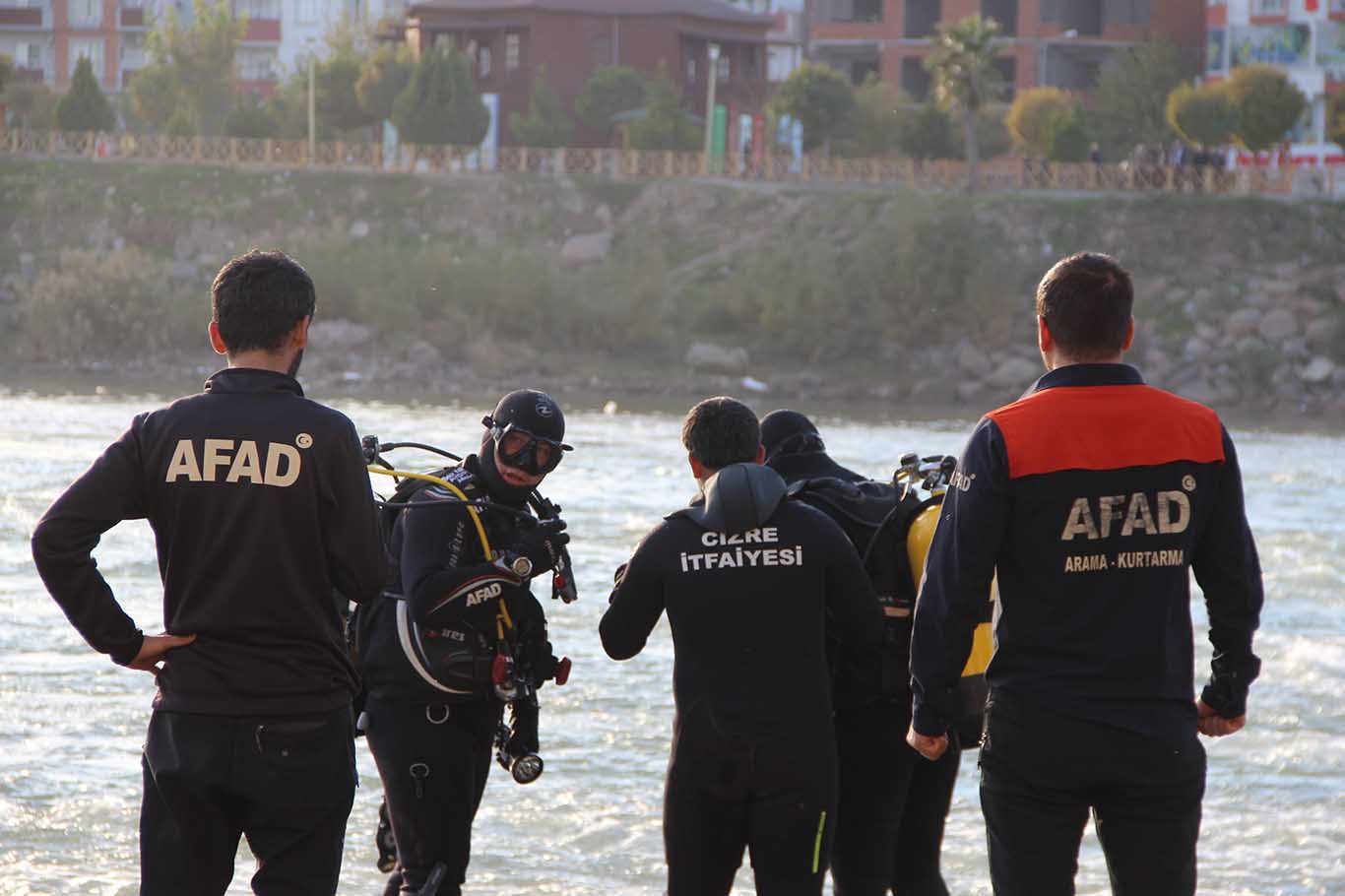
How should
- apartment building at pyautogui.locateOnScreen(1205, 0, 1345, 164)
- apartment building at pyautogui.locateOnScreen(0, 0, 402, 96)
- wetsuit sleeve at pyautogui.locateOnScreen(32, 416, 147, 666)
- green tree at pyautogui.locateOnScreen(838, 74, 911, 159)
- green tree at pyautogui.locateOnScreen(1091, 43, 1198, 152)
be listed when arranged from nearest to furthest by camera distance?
wetsuit sleeve at pyautogui.locateOnScreen(32, 416, 147, 666)
green tree at pyautogui.locateOnScreen(838, 74, 911, 159)
green tree at pyautogui.locateOnScreen(1091, 43, 1198, 152)
apartment building at pyautogui.locateOnScreen(1205, 0, 1345, 164)
apartment building at pyautogui.locateOnScreen(0, 0, 402, 96)

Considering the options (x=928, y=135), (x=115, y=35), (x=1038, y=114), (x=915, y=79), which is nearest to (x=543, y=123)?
(x=928, y=135)

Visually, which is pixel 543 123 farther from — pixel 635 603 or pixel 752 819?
pixel 752 819

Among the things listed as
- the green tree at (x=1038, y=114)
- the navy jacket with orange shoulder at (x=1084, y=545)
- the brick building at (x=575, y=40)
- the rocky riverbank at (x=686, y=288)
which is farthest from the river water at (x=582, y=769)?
the brick building at (x=575, y=40)

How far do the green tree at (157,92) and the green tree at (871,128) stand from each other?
23.1 m

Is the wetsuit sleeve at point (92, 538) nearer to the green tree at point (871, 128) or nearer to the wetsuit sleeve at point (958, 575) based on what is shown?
the wetsuit sleeve at point (958, 575)

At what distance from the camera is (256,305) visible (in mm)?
4238

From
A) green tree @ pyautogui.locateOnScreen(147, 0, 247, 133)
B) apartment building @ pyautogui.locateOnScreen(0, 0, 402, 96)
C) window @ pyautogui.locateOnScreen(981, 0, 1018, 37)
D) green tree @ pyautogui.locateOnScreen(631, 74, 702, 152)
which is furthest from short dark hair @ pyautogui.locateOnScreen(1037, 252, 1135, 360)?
apartment building @ pyautogui.locateOnScreen(0, 0, 402, 96)

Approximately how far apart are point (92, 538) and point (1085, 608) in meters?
2.19

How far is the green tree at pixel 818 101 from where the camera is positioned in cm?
5775

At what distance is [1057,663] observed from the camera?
4180 millimetres

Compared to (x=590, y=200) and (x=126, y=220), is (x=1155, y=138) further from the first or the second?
(x=126, y=220)

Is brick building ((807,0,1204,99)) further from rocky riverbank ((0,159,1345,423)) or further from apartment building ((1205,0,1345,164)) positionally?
rocky riverbank ((0,159,1345,423))

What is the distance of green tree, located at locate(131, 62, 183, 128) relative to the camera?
2547 inches

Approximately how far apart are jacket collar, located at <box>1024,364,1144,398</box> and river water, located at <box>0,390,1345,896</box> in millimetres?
3987
